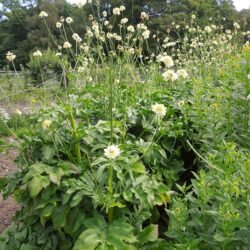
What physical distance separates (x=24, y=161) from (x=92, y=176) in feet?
1.73

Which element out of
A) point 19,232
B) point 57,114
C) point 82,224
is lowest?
point 19,232

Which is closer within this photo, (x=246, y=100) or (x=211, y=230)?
(x=211, y=230)

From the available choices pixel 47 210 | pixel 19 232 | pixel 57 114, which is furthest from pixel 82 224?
pixel 57 114

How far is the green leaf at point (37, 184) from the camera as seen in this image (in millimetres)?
1567

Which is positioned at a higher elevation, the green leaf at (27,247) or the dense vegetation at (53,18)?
the green leaf at (27,247)

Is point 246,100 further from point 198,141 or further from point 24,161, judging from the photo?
point 24,161

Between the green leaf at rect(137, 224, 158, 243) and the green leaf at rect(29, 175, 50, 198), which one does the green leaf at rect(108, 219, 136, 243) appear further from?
the green leaf at rect(29, 175, 50, 198)

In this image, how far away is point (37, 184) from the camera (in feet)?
5.23

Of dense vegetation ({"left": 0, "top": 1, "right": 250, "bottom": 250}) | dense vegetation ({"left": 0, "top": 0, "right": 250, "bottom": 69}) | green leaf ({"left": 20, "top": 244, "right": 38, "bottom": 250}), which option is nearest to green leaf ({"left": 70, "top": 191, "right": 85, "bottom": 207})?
dense vegetation ({"left": 0, "top": 1, "right": 250, "bottom": 250})

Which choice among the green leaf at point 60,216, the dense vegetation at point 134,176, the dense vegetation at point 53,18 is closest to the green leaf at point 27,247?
the dense vegetation at point 134,176

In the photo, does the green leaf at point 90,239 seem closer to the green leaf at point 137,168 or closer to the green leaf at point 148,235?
the green leaf at point 148,235

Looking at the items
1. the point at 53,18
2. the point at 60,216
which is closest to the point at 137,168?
the point at 60,216

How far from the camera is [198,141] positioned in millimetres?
2113

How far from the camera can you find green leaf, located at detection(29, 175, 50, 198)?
1567 mm
